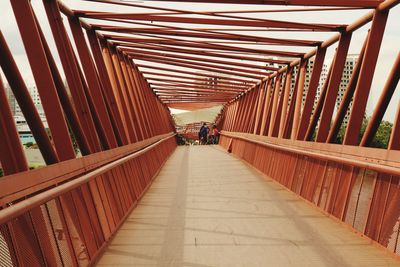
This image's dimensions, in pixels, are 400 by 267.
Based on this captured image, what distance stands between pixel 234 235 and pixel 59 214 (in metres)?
2.56

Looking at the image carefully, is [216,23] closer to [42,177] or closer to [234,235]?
[234,235]

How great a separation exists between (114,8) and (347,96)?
5.57 metres

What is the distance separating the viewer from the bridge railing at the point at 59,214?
320 centimetres

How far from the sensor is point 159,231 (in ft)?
20.8

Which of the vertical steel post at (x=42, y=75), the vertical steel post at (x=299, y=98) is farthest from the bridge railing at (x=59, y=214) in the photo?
the vertical steel post at (x=299, y=98)

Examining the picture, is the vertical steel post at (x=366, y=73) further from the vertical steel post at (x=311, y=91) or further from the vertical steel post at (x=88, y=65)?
the vertical steel post at (x=88, y=65)

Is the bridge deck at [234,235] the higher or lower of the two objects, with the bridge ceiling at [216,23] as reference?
lower

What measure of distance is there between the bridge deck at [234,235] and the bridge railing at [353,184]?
0.58 feet

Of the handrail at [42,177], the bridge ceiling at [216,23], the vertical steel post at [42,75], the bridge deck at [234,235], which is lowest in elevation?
the bridge deck at [234,235]

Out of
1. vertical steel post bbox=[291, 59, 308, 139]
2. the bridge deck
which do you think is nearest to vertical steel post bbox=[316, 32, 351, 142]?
the bridge deck

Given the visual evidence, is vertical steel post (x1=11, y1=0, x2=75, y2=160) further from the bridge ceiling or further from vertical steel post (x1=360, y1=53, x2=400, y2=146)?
vertical steel post (x1=360, y1=53, x2=400, y2=146)

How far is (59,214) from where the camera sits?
4.17 m

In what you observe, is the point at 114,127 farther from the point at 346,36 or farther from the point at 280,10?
the point at 346,36

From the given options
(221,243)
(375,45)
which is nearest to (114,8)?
(375,45)
